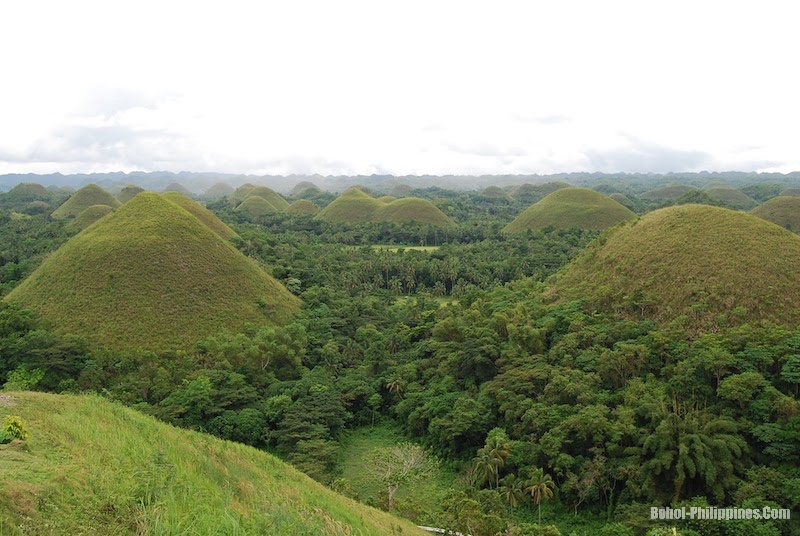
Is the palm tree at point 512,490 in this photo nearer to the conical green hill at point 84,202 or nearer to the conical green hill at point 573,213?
the conical green hill at point 573,213

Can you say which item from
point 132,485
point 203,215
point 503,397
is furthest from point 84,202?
point 132,485

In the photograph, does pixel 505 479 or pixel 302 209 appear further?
pixel 302 209

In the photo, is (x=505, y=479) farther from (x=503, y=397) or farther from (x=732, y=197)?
(x=732, y=197)

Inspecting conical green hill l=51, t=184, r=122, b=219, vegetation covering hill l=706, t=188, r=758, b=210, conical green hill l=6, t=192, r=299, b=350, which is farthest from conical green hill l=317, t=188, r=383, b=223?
vegetation covering hill l=706, t=188, r=758, b=210

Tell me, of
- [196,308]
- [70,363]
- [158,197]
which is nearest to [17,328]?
[70,363]

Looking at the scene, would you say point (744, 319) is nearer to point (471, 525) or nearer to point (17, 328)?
point (471, 525)

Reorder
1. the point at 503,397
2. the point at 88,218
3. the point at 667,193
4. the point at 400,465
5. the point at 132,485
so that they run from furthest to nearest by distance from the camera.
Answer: the point at 667,193 < the point at 88,218 < the point at 503,397 < the point at 400,465 < the point at 132,485

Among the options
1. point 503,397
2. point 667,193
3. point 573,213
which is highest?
point 667,193
